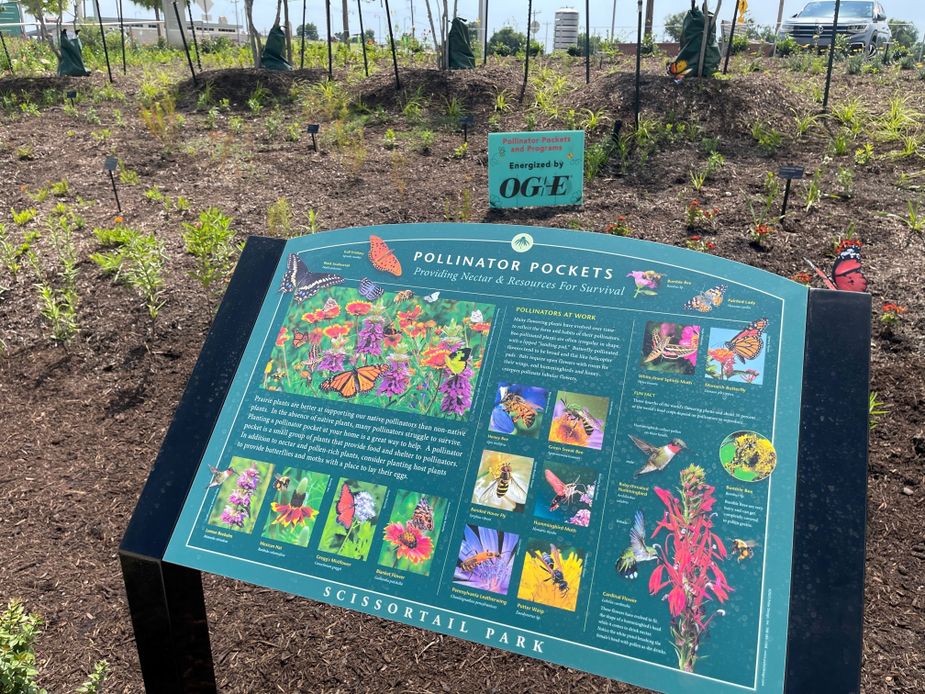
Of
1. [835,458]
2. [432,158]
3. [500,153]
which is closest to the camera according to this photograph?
[835,458]

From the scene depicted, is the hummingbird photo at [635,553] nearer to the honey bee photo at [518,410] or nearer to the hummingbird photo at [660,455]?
the hummingbird photo at [660,455]

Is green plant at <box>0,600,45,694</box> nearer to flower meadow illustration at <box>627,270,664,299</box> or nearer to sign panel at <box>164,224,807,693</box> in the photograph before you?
sign panel at <box>164,224,807,693</box>

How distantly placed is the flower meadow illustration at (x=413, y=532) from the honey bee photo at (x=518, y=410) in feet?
0.85

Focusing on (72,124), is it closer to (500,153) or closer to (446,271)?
(500,153)

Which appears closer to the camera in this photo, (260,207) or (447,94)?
(260,207)

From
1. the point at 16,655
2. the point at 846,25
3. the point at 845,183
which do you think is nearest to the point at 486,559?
the point at 16,655

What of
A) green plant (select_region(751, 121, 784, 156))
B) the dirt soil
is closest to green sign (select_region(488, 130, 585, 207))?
the dirt soil

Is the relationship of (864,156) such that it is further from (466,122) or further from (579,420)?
(579,420)

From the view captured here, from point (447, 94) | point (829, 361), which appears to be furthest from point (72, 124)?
point (829, 361)

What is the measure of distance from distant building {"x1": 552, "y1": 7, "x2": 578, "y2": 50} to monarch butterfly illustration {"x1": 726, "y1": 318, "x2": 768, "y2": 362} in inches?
1026

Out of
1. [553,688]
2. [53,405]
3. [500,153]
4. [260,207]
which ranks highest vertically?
[500,153]

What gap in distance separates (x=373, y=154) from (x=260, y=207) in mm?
1846

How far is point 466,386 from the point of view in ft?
6.38

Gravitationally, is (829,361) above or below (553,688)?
above
